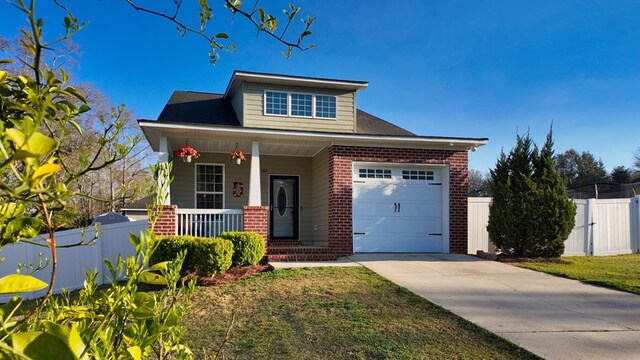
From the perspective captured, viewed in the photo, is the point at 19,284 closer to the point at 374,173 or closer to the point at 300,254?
the point at 300,254

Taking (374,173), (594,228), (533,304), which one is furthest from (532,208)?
(533,304)

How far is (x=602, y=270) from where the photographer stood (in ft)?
29.5

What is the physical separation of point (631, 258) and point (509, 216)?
4161mm

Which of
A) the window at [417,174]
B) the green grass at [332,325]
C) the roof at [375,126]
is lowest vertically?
the green grass at [332,325]

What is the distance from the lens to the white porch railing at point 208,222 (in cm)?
970

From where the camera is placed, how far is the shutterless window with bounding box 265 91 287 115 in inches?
461

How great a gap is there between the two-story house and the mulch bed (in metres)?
1.52

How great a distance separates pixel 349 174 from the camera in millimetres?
10898

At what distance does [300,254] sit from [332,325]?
17.2 ft

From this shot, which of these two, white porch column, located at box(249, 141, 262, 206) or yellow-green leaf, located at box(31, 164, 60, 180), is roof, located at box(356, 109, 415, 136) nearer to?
white porch column, located at box(249, 141, 262, 206)

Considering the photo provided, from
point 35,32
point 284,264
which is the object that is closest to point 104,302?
point 35,32

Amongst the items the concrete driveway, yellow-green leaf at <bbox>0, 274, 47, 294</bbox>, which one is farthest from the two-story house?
yellow-green leaf at <bbox>0, 274, 47, 294</bbox>

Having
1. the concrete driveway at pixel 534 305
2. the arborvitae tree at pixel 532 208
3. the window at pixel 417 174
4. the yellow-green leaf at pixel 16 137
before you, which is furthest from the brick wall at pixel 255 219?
the yellow-green leaf at pixel 16 137

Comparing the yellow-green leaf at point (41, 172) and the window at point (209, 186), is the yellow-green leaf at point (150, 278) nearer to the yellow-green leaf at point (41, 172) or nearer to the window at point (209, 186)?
the yellow-green leaf at point (41, 172)
